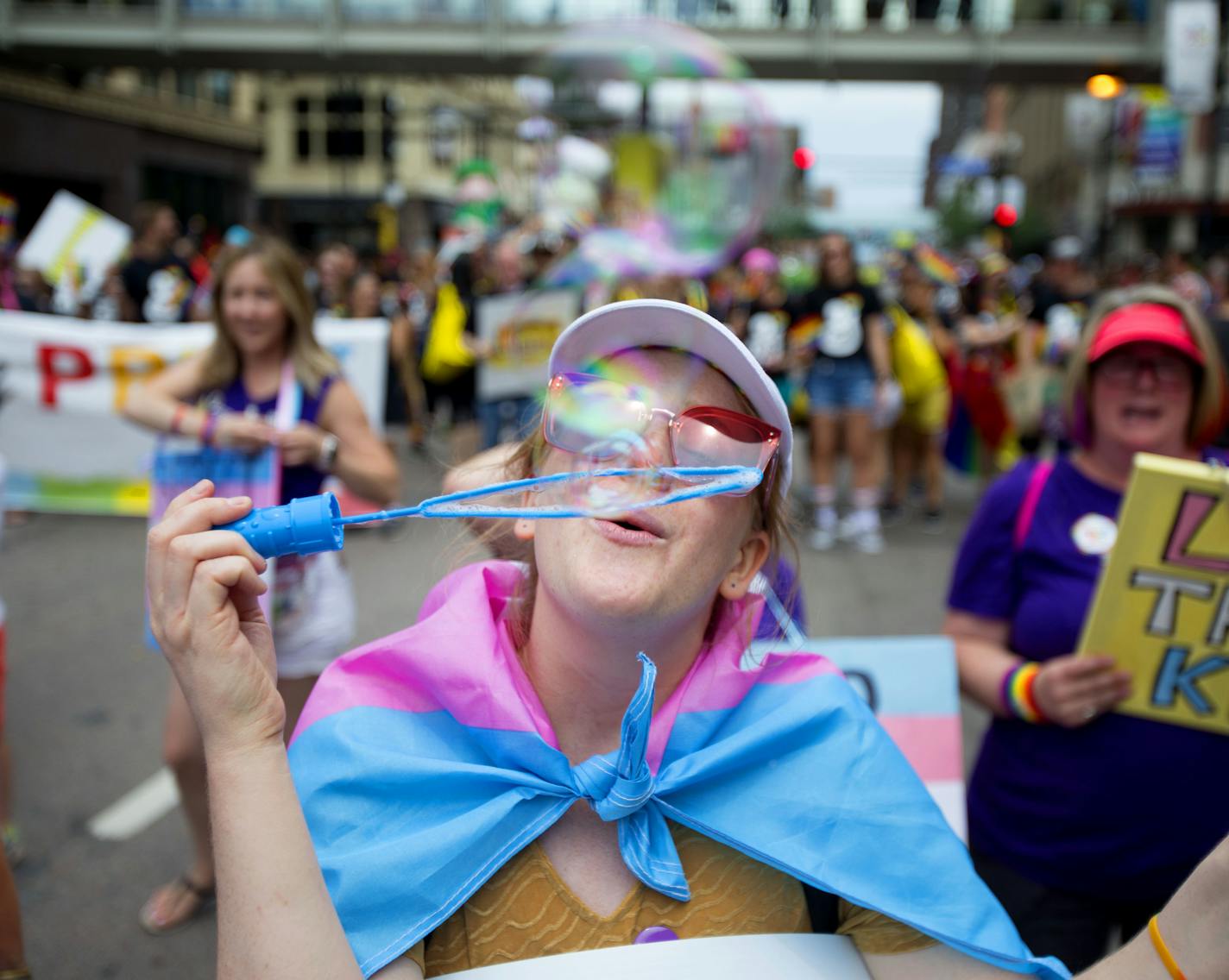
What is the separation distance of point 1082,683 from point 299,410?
A: 7.37 ft

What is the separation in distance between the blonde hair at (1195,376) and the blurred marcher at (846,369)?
5535mm

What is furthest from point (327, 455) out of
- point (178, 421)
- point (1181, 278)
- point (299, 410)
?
point (1181, 278)

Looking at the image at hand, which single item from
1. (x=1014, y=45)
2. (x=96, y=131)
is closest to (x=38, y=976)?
(x=1014, y=45)

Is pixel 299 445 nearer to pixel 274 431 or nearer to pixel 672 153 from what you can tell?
pixel 274 431

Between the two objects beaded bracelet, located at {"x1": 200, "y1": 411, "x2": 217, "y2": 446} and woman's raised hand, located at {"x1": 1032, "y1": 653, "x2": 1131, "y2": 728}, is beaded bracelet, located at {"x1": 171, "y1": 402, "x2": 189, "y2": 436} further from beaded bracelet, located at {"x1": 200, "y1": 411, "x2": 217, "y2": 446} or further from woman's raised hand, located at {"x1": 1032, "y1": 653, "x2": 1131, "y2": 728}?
woman's raised hand, located at {"x1": 1032, "y1": 653, "x2": 1131, "y2": 728}

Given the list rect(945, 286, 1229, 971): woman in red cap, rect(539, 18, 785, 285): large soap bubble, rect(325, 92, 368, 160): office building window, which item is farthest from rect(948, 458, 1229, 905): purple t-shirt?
rect(325, 92, 368, 160): office building window

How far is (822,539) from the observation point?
321 inches

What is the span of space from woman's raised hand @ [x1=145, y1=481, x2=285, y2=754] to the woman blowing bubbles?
0.04 m

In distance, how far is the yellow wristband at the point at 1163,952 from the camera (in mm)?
1279

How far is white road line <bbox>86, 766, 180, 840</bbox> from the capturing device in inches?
152

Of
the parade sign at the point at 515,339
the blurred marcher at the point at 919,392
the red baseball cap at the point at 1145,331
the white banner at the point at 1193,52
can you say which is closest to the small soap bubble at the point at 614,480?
the red baseball cap at the point at 1145,331

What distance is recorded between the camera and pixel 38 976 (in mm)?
3059

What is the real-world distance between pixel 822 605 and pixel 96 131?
97.4 feet

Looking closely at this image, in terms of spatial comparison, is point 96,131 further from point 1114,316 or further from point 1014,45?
point 1114,316
